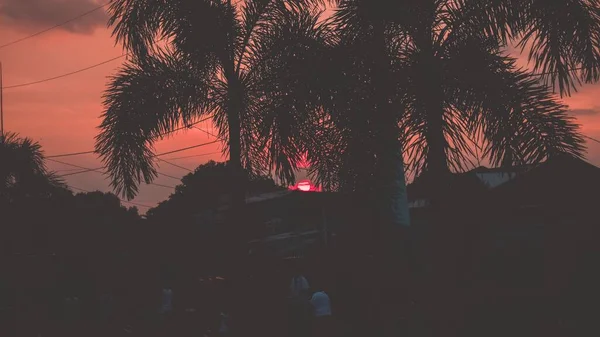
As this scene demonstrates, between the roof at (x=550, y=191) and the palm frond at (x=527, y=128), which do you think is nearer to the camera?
the palm frond at (x=527, y=128)

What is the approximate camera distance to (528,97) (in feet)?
34.0

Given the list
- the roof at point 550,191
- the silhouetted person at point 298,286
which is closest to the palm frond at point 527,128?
the silhouetted person at point 298,286

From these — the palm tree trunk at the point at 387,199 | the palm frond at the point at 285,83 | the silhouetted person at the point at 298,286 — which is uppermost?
the palm frond at the point at 285,83

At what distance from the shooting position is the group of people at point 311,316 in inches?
614

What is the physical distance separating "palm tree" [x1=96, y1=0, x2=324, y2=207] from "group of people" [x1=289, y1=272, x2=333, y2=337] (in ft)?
8.09

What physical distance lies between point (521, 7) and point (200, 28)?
6137 millimetres

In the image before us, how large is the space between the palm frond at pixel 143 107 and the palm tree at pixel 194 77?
2 cm

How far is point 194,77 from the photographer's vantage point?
49.5 feet

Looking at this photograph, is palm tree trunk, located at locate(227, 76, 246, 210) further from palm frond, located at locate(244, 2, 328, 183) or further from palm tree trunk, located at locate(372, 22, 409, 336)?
palm tree trunk, located at locate(372, 22, 409, 336)

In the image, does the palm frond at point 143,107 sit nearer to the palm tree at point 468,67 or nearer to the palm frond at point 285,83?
the palm frond at point 285,83

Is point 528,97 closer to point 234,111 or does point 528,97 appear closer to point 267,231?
point 234,111

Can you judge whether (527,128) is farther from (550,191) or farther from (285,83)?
(550,191)

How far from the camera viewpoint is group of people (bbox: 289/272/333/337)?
15.6 metres

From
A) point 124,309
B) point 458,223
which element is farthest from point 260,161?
point 124,309
